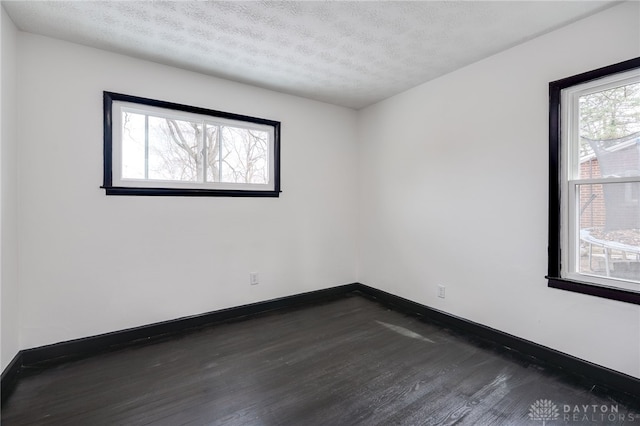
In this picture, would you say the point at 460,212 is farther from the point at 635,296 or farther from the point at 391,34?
the point at 391,34

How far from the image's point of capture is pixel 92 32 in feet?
7.38

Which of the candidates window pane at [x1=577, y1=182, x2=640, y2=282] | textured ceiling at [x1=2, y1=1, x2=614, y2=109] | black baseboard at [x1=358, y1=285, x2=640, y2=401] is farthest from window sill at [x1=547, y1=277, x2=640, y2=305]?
textured ceiling at [x1=2, y1=1, x2=614, y2=109]

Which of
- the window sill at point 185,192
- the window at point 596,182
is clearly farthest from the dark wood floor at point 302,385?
the window sill at point 185,192

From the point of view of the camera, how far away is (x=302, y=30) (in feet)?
7.30

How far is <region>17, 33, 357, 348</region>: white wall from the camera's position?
229 centimetres

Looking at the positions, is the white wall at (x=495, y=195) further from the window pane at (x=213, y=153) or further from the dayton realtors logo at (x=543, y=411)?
the window pane at (x=213, y=153)

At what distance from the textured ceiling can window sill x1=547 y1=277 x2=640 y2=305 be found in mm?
1906

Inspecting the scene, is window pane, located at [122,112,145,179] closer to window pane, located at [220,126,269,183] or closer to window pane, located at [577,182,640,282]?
window pane, located at [220,126,269,183]

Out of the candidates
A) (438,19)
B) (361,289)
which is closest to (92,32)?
(438,19)

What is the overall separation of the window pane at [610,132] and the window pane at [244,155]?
291 centimetres

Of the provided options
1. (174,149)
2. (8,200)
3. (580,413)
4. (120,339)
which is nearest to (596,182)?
(580,413)

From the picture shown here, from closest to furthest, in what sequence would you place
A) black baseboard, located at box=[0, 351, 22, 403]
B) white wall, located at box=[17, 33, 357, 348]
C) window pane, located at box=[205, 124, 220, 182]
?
1. black baseboard, located at box=[0, 351, 22, 403]
2. white wall, located at box=[17, 33, 357, 348]
3. window pane, located at box=[205, 124, 220, 182]

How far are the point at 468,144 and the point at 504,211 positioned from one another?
73cm

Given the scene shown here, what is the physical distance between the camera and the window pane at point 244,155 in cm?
319
